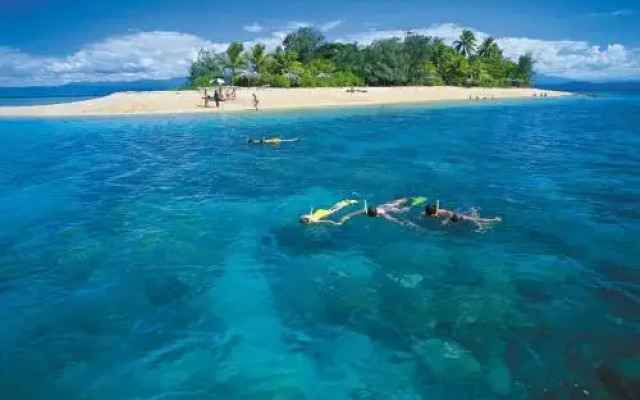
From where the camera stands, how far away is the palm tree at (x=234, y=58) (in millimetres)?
77125

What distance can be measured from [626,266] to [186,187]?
20311 mm

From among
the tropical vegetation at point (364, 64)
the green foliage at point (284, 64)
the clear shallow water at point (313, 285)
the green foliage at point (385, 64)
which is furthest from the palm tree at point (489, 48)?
the clear shallow water at point (313, 285)

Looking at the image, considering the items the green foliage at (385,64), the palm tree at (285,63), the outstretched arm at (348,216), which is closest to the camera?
the outstretched arm at (348,216)

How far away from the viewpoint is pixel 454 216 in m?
18.7

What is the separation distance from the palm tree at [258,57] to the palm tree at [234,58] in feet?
4.37

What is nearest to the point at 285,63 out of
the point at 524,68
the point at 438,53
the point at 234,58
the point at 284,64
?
the point at 284,64

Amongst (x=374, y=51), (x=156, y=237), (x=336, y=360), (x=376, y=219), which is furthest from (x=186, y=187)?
(x=374, y=51)

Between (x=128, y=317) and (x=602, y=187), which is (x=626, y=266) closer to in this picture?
(x=602, y=187)

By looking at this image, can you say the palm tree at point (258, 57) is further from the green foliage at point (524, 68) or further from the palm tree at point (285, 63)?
the green foliage at point (524, 68)

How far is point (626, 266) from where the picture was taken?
48.8 feet

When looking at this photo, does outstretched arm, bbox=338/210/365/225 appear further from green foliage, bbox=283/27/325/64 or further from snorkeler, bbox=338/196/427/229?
green foliage, bbox=283/27/325/64

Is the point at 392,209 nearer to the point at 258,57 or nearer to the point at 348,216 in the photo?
the point at 348,216

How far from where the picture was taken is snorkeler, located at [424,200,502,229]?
18828 mm

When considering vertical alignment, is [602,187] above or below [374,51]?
below
